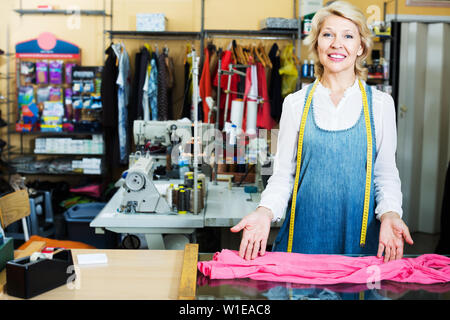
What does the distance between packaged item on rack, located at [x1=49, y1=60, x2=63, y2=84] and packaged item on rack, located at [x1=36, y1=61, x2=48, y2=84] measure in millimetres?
55

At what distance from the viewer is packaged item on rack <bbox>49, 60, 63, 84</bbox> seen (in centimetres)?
530

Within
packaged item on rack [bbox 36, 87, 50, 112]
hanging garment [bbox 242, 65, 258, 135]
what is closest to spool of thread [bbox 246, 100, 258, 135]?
hanging garment [bbox 242, 65, 258, 135]

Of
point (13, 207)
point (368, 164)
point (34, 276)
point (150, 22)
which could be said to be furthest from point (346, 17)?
point (150, 22)

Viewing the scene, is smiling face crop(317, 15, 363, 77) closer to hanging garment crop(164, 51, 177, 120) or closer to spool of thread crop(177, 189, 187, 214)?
spool of thread crop(177, 189, 187, 214)

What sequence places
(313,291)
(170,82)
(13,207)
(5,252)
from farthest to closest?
1. (170,82)
2. (13,207)
3. (5,252)
4. (313,291)

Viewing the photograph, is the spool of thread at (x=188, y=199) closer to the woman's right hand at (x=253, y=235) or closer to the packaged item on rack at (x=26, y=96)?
the woman's right hand at (x=253, y=235)

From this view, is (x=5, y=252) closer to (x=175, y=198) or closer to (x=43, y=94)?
(x=175, y=198)

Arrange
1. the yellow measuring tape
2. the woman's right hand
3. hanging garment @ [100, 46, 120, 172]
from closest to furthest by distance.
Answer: the woman's right hand < the yellow measuring tape < hanging garment @ [100, 46, 120, 172]

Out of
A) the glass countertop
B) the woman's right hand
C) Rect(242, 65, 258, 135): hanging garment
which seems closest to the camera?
the glass countertop

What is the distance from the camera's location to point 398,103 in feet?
16.7

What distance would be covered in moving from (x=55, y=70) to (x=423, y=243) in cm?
411

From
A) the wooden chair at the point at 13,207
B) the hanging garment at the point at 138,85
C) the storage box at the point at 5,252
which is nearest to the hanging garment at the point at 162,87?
the hanging garment at the point at 138,85

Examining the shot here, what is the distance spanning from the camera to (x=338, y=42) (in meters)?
1.61

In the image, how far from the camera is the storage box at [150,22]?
201 inches
